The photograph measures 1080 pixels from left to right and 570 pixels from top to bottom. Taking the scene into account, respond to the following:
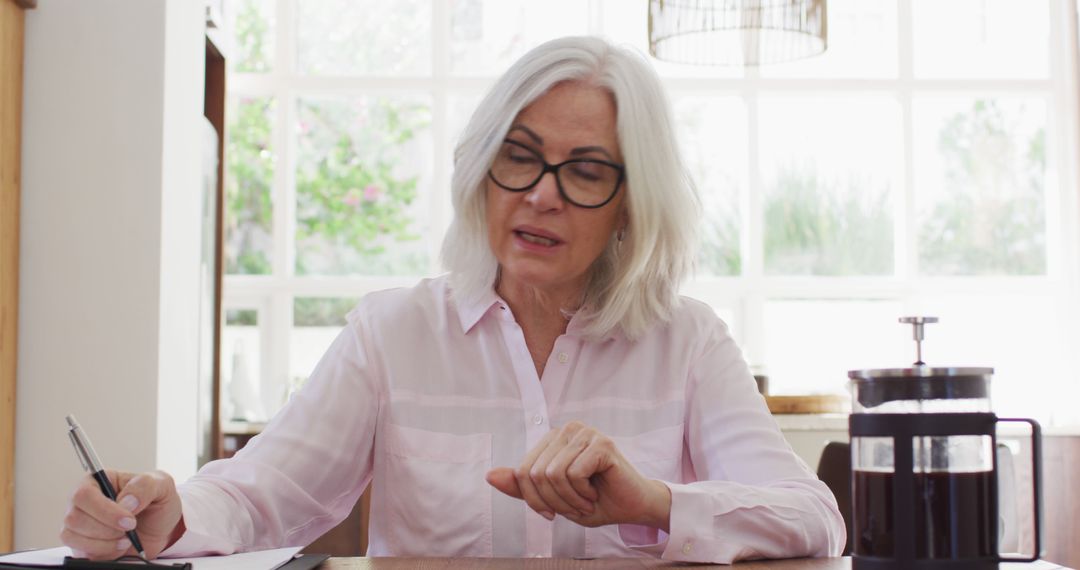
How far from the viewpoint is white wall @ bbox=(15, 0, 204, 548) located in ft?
9.91

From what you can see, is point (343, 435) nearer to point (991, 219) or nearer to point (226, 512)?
point (226, 512)

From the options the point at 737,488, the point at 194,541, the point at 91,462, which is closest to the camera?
the point at 91,462

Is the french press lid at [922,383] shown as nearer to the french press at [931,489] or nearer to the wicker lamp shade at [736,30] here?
the french press at [931,489]

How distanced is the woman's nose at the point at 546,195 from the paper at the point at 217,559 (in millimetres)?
Answer: 567

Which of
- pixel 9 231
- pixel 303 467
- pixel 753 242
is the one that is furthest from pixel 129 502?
pixel 753 242

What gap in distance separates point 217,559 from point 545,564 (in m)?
0.35

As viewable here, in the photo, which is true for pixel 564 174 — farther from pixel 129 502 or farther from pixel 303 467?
pixel 129 502

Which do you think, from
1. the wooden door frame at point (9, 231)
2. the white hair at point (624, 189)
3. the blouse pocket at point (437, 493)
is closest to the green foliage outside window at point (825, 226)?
the wooden door frame at point (9, 231)

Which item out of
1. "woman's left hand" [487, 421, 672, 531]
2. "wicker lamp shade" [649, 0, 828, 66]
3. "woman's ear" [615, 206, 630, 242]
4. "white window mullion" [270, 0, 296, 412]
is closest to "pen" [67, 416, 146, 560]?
"woman's left hand" [487, 421, 672, 531]

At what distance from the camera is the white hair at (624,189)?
1.66 metres

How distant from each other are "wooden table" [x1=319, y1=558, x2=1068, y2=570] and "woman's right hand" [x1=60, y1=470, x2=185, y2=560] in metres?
0.17

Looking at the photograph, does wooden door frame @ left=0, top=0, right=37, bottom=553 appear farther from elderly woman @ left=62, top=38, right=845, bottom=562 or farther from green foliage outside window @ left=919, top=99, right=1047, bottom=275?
green foliage outside window @ left=919, top=99, right=1047, bottom=275

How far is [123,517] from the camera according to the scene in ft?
3.87

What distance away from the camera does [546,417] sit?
1638 mm
